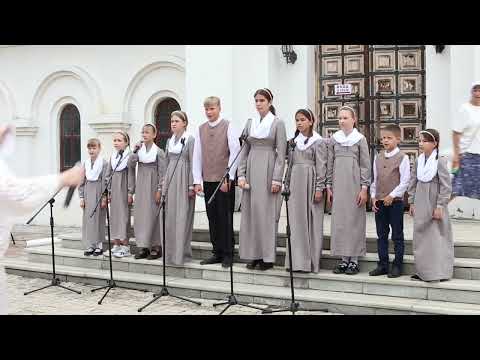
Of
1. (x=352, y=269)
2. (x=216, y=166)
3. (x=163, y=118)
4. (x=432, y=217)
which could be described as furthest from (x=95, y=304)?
(x=163, y=118)

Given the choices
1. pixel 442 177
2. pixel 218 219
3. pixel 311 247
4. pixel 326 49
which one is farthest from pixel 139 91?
pixel 442 177

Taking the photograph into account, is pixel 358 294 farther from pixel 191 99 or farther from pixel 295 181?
pixel 191 99

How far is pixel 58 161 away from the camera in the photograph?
1430 centimetres

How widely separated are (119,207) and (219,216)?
1.60m

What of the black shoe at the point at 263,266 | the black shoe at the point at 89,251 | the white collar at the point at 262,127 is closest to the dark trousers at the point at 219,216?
the black shoe at the point at 263,266

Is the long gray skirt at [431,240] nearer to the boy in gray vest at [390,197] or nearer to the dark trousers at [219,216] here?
the boy in gray vest at [390,197]

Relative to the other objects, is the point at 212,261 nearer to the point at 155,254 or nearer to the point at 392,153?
the point at 155,254

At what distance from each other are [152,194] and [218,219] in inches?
42.9

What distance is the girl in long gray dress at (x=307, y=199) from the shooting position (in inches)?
258

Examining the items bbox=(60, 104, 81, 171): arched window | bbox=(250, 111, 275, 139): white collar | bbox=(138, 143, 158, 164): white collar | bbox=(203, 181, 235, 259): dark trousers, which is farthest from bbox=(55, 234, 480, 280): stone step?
bbox=(60, 104, 81, 171): arched window

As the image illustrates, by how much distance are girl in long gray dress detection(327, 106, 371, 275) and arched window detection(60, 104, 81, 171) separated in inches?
347

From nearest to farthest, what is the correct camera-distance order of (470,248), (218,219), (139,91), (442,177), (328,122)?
(442,177) < (470,248) < (218,219) < (328,122) < (139,91)

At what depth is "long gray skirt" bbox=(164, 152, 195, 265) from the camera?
7.38m

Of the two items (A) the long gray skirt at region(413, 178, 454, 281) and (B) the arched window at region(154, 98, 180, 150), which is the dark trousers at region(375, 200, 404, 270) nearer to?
(A) the long gray skirt at region(413, 178, 454, 281)
